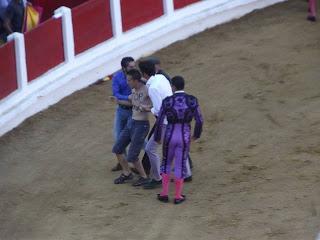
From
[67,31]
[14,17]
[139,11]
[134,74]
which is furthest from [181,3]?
[134,74]

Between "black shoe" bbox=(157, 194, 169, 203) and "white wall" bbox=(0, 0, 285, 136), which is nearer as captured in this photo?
"black shoe" bbox=(157, 194, 169, 203)

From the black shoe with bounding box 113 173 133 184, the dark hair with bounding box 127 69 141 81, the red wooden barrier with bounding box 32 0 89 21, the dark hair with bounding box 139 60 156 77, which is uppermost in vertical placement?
the red wooden barrier with bounding box 32 0 89 21

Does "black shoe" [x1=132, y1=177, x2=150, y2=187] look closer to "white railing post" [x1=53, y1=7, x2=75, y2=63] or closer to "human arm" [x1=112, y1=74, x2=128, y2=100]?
"human arm" [x1=112, y1=74, x2=128, y2=100]

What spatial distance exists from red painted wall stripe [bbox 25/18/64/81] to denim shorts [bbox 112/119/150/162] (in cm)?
340

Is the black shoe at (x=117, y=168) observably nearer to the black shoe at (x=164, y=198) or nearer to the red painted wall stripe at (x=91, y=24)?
the black shoe at (x=164, y=198)

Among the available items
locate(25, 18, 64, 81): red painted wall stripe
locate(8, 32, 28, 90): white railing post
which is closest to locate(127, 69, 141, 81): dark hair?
locate(8, 32, 28, 90): white railing post

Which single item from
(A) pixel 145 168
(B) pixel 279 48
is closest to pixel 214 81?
(B) pixel 279 48

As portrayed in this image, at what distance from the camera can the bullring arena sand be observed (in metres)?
9.96

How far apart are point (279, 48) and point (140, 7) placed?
7.19 ft

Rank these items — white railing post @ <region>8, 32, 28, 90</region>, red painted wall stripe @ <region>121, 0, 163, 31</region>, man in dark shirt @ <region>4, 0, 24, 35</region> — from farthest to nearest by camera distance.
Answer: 1. red painted wall stripe @ <region>121, 0, 163, 31</region>
2. man in dark shirt @ <region>4, 0, 24, 35</region>
3. white railing post @ <region>8, 32, 28, 90</region>

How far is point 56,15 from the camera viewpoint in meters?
14.3

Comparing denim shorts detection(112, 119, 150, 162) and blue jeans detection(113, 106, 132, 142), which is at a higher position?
blue jeans detection(113, 106, 132, 142)

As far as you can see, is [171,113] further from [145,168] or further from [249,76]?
[249,76]

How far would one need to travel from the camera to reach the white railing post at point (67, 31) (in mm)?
14344
